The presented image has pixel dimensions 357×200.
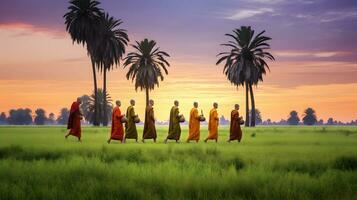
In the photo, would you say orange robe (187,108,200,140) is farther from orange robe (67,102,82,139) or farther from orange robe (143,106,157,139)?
orange robe (67,102,82,139)

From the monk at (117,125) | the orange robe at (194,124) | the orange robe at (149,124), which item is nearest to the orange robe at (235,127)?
the orange robe at (194,124)

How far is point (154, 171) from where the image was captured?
42.8 feet

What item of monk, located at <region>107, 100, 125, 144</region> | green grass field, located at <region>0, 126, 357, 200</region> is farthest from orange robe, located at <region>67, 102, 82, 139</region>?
green grass field, located at <region>0, 126, 357, 200</region>

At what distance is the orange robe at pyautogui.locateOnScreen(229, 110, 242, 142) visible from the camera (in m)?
28.5

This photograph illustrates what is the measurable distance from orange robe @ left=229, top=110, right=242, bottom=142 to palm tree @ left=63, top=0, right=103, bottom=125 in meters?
39.3

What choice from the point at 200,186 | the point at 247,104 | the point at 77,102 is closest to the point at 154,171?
the point at 200,186

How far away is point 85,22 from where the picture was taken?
66.1 m

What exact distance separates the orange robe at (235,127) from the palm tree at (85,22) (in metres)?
39.3

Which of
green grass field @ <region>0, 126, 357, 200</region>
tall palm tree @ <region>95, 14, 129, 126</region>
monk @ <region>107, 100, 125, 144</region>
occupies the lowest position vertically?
green grass field @ <region>0, 126, 357, 200</region>

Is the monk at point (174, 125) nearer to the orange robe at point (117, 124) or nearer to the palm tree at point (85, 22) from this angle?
the orange robe at point (117, 124)

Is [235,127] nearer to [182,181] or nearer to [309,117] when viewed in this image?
[182,181]

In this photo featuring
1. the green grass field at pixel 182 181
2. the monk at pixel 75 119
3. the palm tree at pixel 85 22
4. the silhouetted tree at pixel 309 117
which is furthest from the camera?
the silhouetted tree at pixel 309 117

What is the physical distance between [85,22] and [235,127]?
1619 inches

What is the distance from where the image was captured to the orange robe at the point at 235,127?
28509 millimetres
